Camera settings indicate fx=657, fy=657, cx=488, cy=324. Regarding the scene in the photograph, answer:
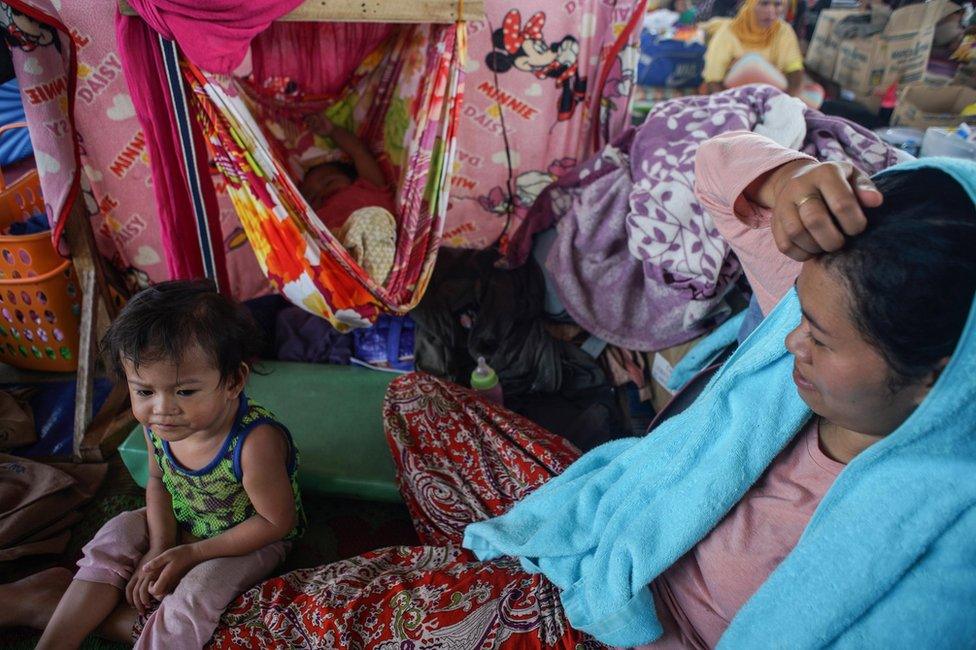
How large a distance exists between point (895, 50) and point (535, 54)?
239 cm

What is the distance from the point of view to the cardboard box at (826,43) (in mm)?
3770

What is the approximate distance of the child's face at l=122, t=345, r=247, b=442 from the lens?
1.04 metres

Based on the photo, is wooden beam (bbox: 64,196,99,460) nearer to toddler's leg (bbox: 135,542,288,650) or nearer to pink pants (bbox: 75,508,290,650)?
pink pants (bbox: 75,508,290,650)

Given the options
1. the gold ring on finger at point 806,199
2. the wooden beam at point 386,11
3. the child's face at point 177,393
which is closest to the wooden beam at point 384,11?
the wooden beam at point 386,11

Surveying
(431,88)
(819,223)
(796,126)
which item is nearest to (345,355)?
(431,88)

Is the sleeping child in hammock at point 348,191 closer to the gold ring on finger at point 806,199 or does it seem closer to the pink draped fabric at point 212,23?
the pink draped fabric at point 212,23

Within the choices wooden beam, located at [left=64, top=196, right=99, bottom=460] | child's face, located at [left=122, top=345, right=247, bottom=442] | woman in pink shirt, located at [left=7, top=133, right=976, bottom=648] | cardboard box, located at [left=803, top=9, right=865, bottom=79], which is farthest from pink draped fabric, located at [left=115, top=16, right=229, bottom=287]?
cardboard box, located at [left=803, top=9, right=865, bottom=79]

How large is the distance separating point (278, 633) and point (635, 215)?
4.02 feet

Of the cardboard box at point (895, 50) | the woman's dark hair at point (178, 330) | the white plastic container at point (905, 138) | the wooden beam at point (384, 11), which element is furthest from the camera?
the cardboard box at point (895, 50)

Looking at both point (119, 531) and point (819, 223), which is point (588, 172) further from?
point (119, 531)

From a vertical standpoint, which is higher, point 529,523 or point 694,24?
point 694,24

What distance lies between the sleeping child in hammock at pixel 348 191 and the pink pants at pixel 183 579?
33.0 inches

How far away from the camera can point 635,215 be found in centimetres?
168

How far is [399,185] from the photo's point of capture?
80.2 inches
